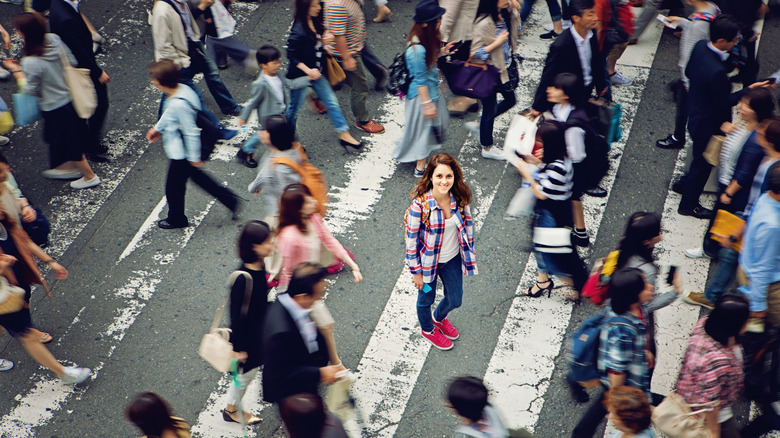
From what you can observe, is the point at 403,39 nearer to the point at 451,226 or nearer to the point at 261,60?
the point at 261,60

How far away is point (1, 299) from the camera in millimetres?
5137

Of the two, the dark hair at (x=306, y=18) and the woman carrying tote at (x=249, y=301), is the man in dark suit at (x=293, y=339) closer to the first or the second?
the woman carrying tote at (x=249, y=301)

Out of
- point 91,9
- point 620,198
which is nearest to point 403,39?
point 620,198

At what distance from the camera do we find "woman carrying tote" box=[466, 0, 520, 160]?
7.23 metres

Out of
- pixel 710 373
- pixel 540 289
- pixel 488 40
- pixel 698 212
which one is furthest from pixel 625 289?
pixel 488 40

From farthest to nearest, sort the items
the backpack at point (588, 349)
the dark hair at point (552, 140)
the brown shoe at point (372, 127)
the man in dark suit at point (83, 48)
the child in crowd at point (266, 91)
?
the brown shoe at point (372, 127)
the man in dark suit at point (83, 48)
the child in crowd at point (266, 91)
the dark hair at point (552, 140)
the backpack at point (588, 349)

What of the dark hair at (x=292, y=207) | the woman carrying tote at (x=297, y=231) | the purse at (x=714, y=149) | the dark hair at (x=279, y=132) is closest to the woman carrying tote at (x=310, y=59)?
the dark hair at (x=279, y=132)

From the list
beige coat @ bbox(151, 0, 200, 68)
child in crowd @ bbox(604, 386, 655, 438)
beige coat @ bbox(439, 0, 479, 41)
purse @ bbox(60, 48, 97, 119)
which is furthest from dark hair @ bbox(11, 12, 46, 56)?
child in crowd @ bbox(604, 386, 655, 438)

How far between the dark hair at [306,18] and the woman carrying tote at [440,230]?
283 cm

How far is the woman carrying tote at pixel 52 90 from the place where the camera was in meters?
6.64

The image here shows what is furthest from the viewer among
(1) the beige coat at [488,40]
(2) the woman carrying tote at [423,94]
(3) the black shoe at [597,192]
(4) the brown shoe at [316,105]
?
(4) the brown shoe at [316,105]

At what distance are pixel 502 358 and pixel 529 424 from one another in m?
0.66

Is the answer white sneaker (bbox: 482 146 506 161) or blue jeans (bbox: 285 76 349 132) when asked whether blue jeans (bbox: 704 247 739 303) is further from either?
blue jeans (bbox: 285 76 349 132)

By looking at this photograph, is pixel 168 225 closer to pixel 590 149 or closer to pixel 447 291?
pixel 447 291
